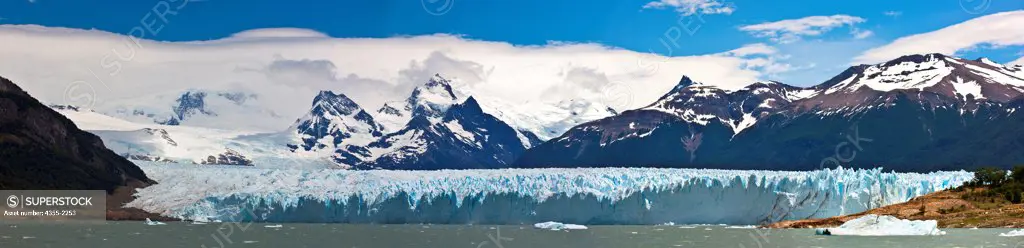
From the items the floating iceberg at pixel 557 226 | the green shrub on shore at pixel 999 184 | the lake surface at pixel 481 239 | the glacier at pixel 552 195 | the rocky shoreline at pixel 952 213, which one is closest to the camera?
the lake surface at pixel 481 239

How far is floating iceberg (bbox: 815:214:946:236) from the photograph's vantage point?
7056 cm

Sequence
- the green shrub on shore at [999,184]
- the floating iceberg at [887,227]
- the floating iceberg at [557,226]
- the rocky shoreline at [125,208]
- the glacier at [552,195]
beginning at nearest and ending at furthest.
→ the floating iceberg at [887,227] < the green shrub on shore at [999,184] < the floating iceberg at [557,226] < the glacier at [552,195] < the rocky shoreline at [125,208]

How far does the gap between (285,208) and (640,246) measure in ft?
162

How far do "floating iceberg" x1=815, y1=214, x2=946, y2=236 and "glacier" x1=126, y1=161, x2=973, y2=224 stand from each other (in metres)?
17.1

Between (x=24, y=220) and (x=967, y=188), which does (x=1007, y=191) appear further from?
(x=24, y=220)

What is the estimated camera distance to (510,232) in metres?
82.1

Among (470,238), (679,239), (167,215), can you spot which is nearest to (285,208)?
(167,215)

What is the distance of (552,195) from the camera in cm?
9650

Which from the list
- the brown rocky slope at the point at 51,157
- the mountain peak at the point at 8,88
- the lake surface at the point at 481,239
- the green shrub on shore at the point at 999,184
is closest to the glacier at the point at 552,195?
the green shrub on shore at the point at 999,184

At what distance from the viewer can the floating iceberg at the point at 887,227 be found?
70.6 metres

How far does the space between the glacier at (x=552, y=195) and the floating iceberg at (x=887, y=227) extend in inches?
672

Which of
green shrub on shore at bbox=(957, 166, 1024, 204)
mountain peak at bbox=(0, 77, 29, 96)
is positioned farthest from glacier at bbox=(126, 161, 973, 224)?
mountain peak at bbox=(0, 77, 29, 96)

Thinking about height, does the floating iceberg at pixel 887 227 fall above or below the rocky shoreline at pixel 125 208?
below

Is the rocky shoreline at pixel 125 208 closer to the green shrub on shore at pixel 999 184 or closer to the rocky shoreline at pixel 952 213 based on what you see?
the rocky shoreline at pixel 952 213
